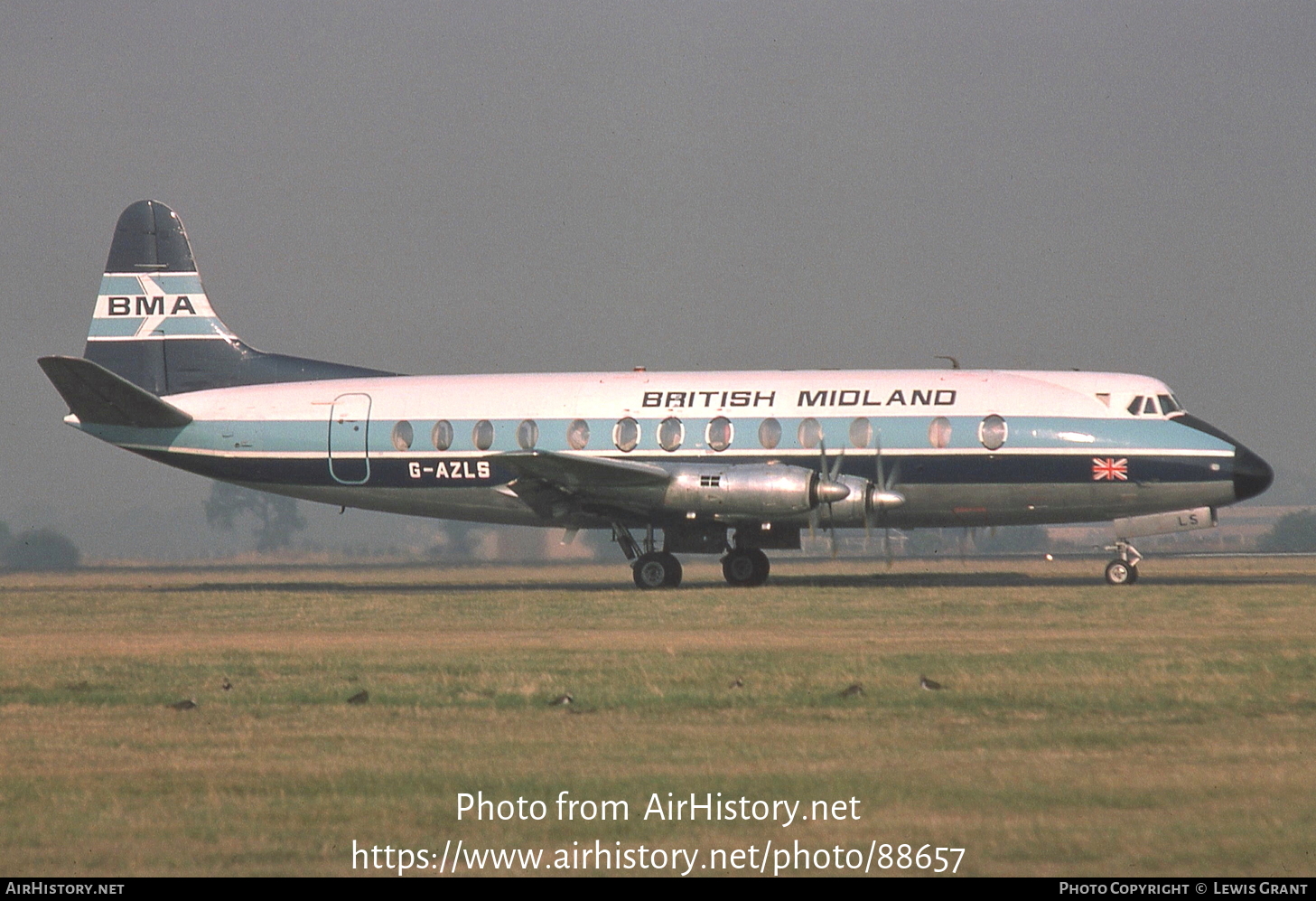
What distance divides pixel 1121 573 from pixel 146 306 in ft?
75.9

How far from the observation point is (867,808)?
9992 millimetres

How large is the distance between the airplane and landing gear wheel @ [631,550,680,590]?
4 cm

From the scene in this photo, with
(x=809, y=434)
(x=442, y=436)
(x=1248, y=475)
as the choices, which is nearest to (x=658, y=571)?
(x=809, y=434)

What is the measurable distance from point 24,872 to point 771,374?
83.3ft

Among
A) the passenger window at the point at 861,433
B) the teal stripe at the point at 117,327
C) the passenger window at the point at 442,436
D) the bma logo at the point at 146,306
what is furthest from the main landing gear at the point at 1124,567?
the teal stripe at the point at 117,327

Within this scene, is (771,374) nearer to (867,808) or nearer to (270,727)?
(270,727)

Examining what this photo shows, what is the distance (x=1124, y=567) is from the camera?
3191 cm

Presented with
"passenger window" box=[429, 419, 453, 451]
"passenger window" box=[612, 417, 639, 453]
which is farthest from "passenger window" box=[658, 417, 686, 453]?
"passenger window" box=[429, 419, 453, 451]

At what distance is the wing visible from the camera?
3033 cm

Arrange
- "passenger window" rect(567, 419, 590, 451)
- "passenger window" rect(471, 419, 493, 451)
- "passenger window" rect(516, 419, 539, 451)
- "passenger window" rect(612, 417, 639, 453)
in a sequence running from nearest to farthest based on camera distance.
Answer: "passenger window" rect(612, 417, 639, 453) < "passenger window" rect(567, 419, 590, 451) < "passenger window" rect(516, 419, 539, 451) < "passenger window" rect(471, 419, 493, 451)

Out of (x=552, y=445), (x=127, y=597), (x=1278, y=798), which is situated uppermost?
(x=552, y=445)

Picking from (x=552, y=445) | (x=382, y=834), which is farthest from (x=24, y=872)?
(x=552, y=445)

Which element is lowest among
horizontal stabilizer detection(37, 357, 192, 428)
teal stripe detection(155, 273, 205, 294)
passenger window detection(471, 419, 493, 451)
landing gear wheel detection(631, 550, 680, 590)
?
landing gear wheel detection(631, 550, 680, 590)

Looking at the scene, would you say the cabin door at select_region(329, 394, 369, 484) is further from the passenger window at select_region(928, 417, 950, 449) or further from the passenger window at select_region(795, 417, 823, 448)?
the passenger window at select_region(928, 417, 950, 449)
